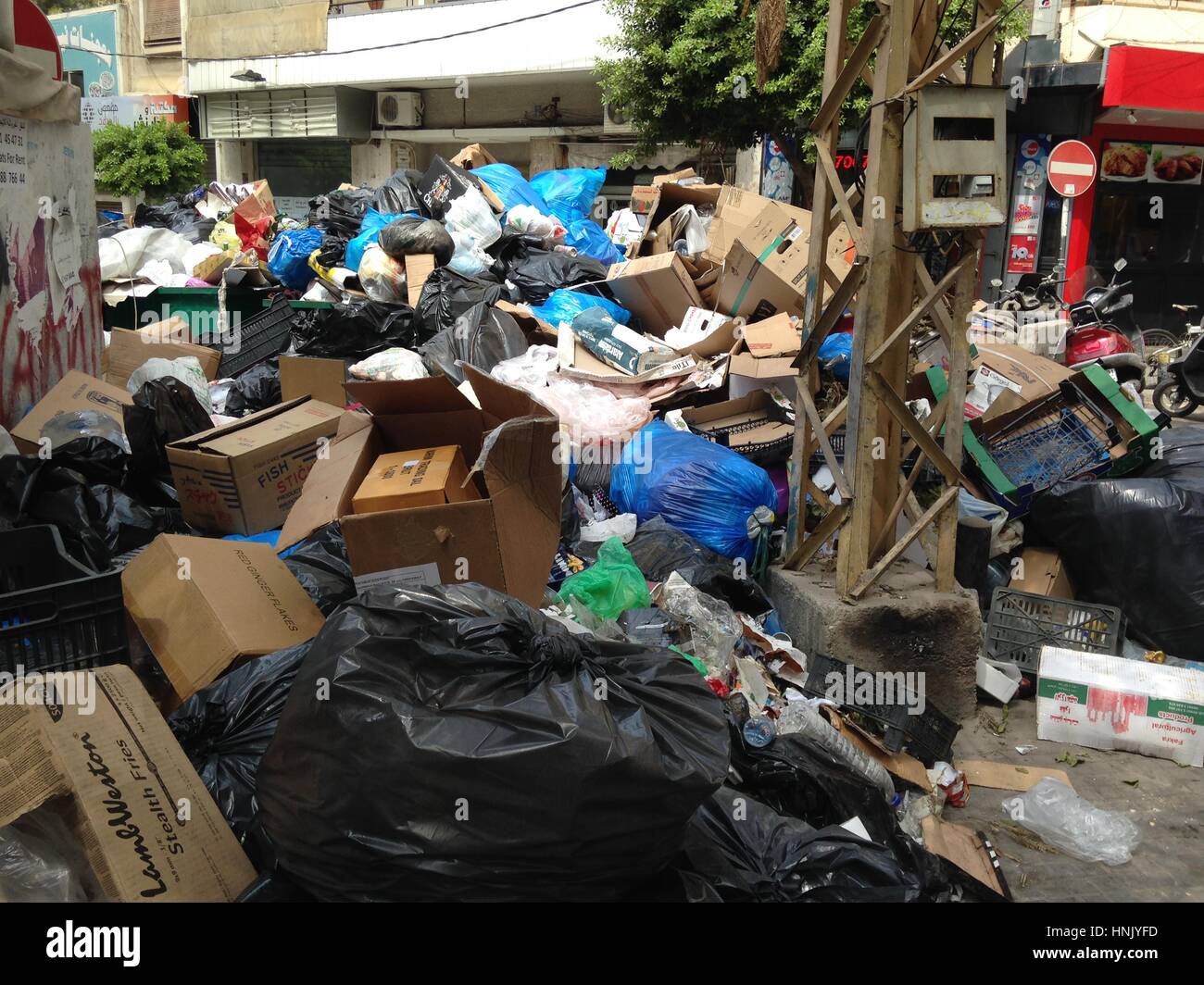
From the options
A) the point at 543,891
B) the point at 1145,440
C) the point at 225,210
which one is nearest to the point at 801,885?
the point at 543,891

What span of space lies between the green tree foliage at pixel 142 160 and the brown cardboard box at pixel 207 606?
18.0 metres

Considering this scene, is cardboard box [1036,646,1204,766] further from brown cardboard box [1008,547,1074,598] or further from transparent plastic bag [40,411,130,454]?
transparent plastic bag [40,411,130,454]

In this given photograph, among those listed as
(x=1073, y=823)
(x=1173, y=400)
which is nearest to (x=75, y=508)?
(x=1073, y=823)

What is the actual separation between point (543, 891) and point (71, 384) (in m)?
3.92

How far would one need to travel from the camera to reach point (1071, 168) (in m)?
10.2

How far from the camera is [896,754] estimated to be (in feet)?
11.0

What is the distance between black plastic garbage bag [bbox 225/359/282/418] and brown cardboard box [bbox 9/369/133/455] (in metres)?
1.04

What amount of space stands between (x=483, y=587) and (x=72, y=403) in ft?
10.6

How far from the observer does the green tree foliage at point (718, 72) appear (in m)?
9.55

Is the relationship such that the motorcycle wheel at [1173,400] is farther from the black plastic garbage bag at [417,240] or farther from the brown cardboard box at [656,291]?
the black plastic garbage bag at [417,240]

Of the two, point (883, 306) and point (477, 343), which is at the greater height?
point (883, 306)

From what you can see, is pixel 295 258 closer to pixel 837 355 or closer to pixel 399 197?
pixel 399 197

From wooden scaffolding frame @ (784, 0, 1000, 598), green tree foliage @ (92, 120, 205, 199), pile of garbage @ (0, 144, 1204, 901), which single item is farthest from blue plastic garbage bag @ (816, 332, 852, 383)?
green tree foliage @ (92, 120, 205, 199)
